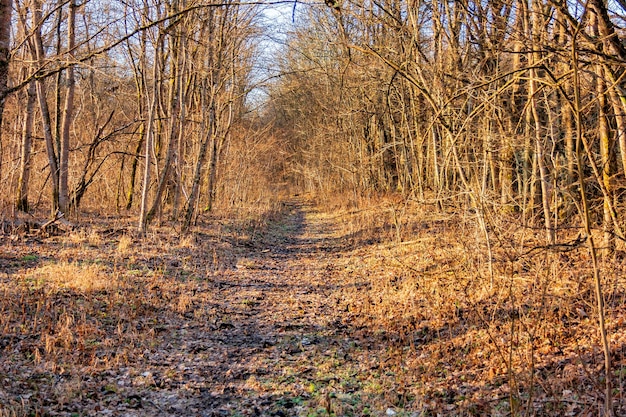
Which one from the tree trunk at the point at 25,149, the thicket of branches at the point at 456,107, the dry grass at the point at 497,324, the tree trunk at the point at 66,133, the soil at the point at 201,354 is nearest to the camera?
the dry grass at the point at 497,324

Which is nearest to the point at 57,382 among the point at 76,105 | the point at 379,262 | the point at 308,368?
the point at 308,368

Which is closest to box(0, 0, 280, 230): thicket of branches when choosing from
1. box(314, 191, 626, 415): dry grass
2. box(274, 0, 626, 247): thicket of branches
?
box(274, 0, 626, 247): thicket of branches

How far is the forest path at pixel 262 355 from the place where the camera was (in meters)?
4.46

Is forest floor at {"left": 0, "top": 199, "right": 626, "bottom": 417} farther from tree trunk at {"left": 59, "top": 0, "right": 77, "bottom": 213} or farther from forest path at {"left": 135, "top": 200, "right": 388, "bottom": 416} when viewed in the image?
tree trunk at {"left": 59, "top": 0, "right": 77, "bottom": 213}

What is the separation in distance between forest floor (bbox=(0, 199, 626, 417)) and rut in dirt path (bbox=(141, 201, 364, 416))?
24mm

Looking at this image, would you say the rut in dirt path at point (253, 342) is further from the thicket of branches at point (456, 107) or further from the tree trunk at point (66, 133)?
the tree trunk at point (66, 133)

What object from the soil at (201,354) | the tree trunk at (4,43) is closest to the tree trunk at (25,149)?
the soil at (201,354)

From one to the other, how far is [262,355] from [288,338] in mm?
638

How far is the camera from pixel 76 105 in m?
20.3

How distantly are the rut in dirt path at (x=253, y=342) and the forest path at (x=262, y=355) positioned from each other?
0.01m

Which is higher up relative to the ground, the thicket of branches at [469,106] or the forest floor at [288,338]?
the thicket of branches at [469,106]

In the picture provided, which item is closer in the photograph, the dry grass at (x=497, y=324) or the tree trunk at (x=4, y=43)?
the tree trunk at (x=4, y=43)

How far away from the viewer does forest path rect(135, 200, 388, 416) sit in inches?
176

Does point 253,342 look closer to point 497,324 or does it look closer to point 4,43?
point 497,324
